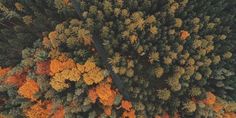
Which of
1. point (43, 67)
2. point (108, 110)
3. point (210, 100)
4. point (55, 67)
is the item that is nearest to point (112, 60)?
point (108, 110)

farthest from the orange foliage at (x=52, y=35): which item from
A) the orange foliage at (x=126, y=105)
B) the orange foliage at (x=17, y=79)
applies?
the orange foliage at (x=126, y=105)

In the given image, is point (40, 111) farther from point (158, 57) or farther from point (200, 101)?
point (200, 101)

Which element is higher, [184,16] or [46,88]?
[184,16]

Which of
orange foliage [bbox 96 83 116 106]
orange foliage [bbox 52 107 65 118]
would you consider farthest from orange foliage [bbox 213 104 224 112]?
orange foliage [bbox 52 107 65 118]

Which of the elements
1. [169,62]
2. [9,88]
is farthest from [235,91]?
[9,88]

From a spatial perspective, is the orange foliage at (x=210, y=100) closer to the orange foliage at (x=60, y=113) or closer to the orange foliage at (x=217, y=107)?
the orange foliage at (x=217, y=107)
